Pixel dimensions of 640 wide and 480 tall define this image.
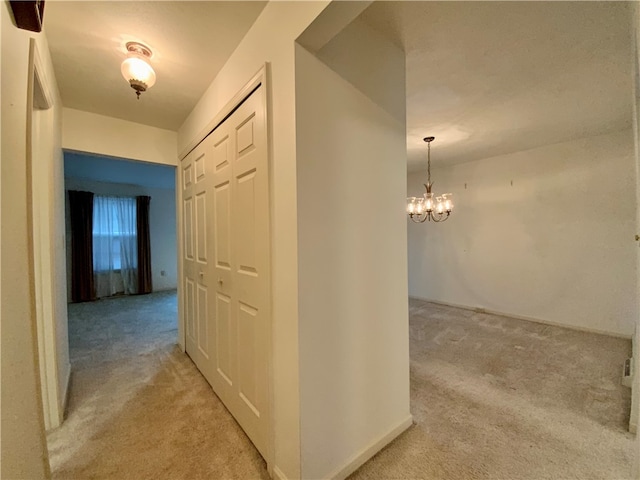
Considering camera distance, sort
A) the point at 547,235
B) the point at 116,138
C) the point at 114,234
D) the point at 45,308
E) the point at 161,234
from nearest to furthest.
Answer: the point at 45,308
the point at 116,138
the point at 547,235
the point at 114,234
the point at 161,234

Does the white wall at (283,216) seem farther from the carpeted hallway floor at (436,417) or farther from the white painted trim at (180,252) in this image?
the white painted trim at (180,252)

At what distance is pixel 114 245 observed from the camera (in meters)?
5.55

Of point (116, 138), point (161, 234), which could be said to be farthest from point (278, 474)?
point (161, 234)

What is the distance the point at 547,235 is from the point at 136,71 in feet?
16.0

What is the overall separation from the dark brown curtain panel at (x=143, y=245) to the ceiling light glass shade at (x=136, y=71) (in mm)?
5137

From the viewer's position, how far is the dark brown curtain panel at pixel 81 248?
500cm

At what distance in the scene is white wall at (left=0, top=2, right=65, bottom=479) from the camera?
2.59 feet

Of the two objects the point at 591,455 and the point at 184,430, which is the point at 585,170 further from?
the point at 184,430

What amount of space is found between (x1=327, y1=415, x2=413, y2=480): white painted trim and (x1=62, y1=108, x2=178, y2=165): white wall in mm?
3052

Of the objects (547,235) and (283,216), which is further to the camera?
(547,235)

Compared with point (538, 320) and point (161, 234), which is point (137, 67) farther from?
point (161, 234)

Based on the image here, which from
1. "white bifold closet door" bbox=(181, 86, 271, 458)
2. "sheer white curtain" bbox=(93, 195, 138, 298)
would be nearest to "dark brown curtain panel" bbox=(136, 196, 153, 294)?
"sheer white curtain" bbox=(93, 195, 138, 298)

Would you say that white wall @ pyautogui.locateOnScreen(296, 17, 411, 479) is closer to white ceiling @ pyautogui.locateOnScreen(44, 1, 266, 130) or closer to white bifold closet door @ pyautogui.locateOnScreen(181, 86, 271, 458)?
white bifold closet door @ pyautogui.locateOnScreen(181, 86, 271, 458)

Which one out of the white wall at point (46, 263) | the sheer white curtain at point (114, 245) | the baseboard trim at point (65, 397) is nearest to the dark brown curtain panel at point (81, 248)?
the sheer white curtain at point (114, 245)
